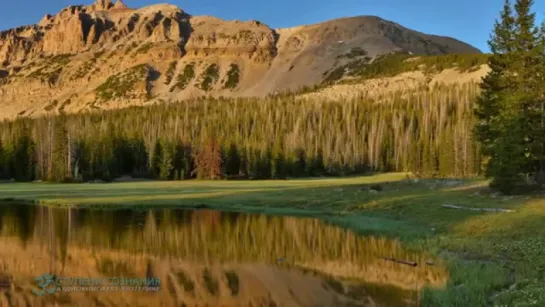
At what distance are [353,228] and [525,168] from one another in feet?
52.6

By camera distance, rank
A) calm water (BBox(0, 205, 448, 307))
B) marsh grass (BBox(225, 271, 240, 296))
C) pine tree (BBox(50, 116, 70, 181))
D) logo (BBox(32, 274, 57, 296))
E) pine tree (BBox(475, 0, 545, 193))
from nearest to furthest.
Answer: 1. calm water (BBox(0, 205, 448, 307))
2. logo (BBox(32, 274, 57, 296))
3. marsh grass (BBox(225, 271, 240, 296))
4. pine tree (BBox(475, 0, 545, 193))
5. pine tree (BBox(50, 116, 70, 181))

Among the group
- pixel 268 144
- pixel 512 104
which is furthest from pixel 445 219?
pixel 268 144

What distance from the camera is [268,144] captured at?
4897 inches

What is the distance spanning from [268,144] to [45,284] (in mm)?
105854

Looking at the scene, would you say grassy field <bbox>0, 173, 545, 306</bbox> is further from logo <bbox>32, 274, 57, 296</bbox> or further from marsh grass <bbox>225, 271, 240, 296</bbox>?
logo <bbox>32, 274, 57, 296</bbox>

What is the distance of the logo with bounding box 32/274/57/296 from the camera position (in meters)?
17.9

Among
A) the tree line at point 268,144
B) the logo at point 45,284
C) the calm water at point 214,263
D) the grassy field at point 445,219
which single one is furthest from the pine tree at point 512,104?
the tree line at point 268,144

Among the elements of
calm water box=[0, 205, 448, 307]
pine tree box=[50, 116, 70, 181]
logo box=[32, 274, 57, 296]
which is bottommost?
calm water box=[0, 205, 448, 307]

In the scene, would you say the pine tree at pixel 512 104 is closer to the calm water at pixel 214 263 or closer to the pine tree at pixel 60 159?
the calm water at pixel 214 263

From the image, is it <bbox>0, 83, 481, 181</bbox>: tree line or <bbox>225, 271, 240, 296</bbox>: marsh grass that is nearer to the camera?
<bbox>225, 271, 240, 296</bbox>: marsh grass

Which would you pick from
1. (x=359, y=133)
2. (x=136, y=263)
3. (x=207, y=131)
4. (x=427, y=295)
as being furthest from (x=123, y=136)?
(x=427, y=295)

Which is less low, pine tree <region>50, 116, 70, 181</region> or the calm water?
pine tree <region>50, 116, 70, 181</region>

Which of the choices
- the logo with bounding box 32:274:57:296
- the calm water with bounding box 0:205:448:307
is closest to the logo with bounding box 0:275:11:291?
the calm water with bounding box 0:205:448:307

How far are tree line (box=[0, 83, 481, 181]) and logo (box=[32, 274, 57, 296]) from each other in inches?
3057
